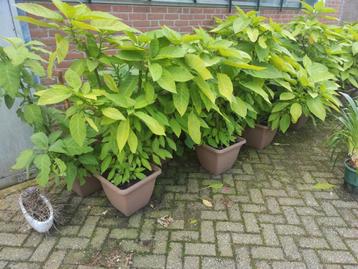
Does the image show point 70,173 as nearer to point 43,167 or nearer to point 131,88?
point 43,167

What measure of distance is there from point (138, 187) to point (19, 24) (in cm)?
158

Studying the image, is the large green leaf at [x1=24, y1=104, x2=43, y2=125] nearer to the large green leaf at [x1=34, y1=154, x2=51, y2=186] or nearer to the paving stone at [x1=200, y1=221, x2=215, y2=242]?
the large green leaf at [x1=34, y1=154, x2=51, y2=186]

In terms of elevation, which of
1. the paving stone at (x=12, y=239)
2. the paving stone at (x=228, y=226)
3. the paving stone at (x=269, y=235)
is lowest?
the paving stone at (x=269, y=235)

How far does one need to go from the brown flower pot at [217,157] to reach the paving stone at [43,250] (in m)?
1.45

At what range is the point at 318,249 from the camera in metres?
1.96

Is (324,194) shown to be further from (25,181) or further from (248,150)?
(25,181)

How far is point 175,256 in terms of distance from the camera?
6.15 ft

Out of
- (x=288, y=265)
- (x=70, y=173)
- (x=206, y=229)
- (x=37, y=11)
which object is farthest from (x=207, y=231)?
(x=37, y=11)

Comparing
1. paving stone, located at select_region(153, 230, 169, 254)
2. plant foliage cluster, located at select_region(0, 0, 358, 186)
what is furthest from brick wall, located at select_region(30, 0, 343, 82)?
paving stone, located at select_region(153, 230, 169, 254)

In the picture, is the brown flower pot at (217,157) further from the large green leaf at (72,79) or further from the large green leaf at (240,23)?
the large green leaf at (72,79)

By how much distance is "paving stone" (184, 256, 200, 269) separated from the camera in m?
1.81

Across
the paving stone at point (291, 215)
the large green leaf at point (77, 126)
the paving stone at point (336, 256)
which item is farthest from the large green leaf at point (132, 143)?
the paving stone at point (336, 256)

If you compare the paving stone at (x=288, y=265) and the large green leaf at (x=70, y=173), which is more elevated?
the large green leaf at (x=70, y=173)

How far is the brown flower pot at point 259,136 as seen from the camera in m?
3.13
